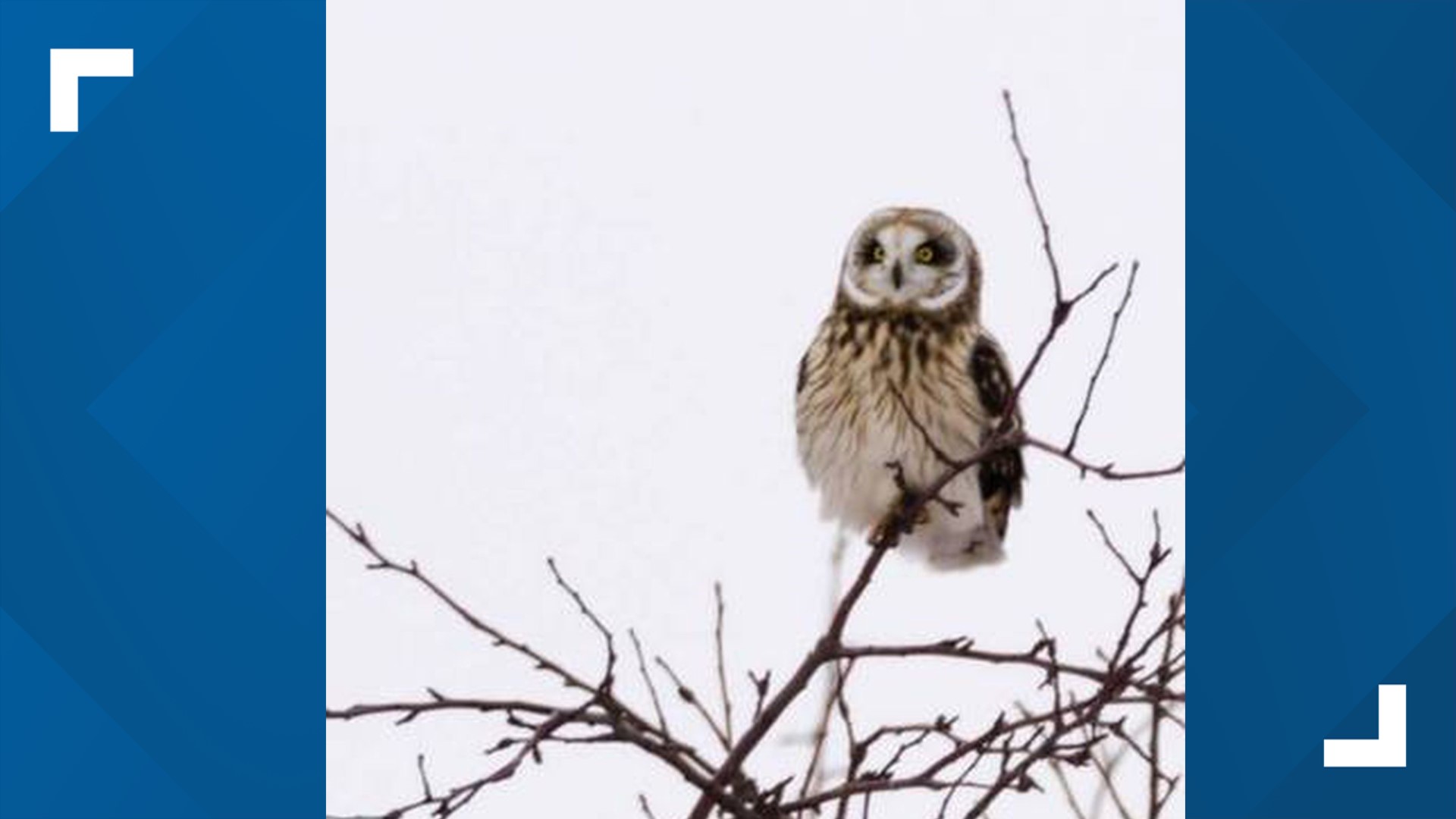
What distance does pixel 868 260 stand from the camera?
159 inches

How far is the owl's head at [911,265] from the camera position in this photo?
397 centimetres

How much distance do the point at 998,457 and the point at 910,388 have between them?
0.17 meters

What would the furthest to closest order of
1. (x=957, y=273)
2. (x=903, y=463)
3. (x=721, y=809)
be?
(x=957, y=273) → (x=903, y=463) → (x=721, y=809)

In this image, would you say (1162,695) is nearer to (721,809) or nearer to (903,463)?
(721,809)

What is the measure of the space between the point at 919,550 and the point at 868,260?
48 centimetres
